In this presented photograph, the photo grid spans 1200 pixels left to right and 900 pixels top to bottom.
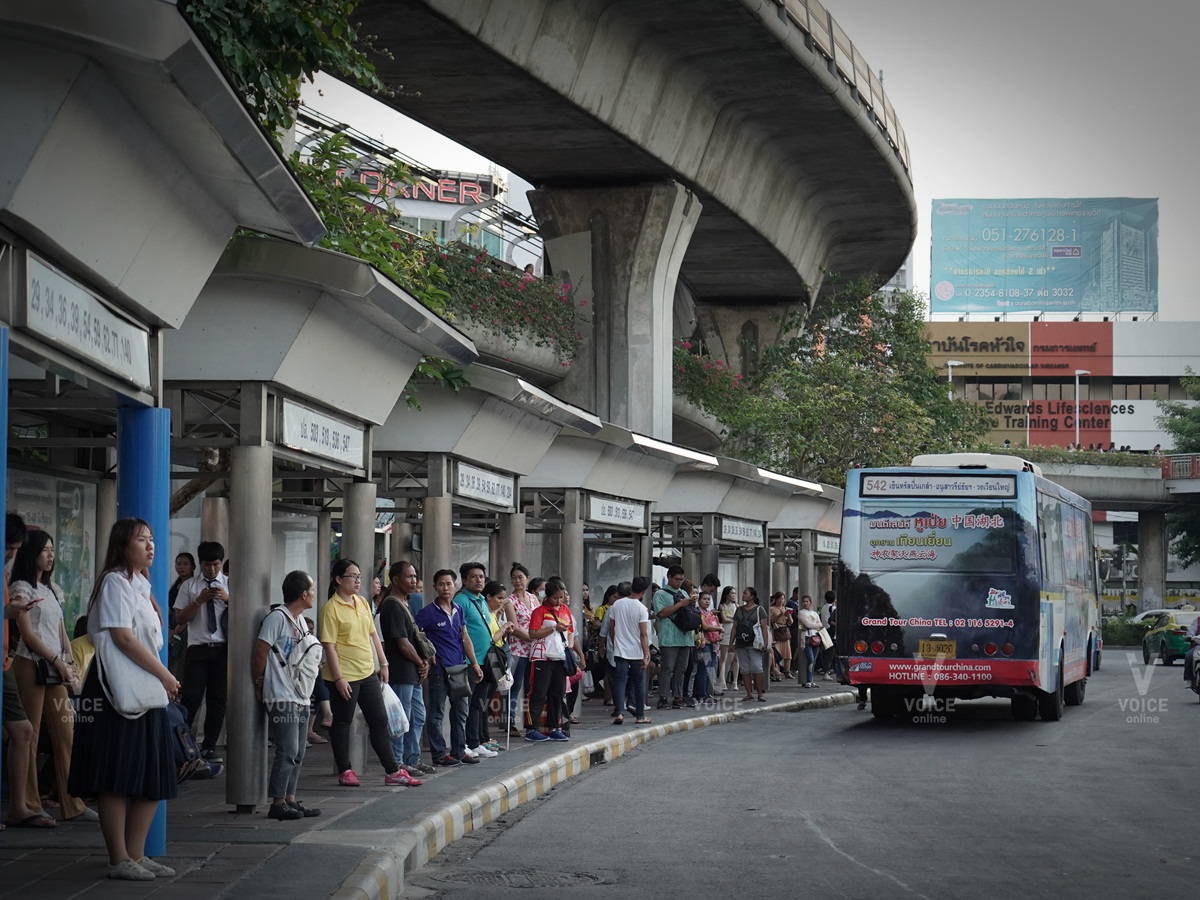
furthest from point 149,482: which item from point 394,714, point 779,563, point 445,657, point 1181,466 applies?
point 1181,466

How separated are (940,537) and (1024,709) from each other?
3841 mm

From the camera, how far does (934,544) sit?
68.3 ft

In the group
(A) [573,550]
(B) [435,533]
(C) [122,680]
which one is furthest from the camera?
(A) [573,550]

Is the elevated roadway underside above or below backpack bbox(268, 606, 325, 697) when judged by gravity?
above

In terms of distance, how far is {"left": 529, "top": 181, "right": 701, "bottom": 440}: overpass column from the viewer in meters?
31.1

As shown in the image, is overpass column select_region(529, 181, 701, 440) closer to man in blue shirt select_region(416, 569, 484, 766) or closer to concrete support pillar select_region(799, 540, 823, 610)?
concrete support pillar select_region(799, 540, 823, 610)

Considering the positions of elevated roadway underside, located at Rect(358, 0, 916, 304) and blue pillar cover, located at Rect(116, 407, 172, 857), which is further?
elevated roadway underside, located at Rect(358, 0, 916, 304)

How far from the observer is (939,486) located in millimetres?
21016

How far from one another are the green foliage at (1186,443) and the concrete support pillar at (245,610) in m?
73.4

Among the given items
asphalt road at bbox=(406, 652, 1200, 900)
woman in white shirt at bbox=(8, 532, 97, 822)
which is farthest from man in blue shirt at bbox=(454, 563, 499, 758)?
woman in white shirt at bbox=(8, 532, 97, 822)

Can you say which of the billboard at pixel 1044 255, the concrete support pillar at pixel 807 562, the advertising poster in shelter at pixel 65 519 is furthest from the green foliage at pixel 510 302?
the billboard at pixel 1044 255

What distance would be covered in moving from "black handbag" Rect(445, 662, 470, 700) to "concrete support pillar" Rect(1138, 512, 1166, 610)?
226ft

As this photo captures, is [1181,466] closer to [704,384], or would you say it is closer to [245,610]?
[704,384]

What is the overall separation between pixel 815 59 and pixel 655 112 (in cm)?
267
